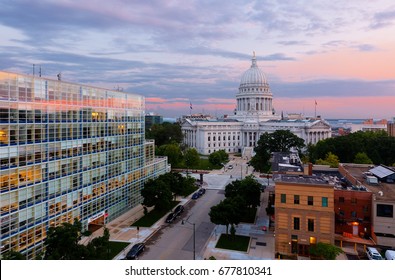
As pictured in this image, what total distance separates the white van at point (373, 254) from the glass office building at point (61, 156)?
1512 inches

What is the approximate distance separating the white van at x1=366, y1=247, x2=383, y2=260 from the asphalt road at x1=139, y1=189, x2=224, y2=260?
2104 centimetres

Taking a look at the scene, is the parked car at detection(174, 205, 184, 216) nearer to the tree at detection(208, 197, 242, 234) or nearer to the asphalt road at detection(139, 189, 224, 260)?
the asphalt road at detection(139, 189, 224, 260)

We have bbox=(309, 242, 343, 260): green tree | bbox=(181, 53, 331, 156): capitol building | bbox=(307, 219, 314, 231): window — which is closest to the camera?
bbox=(309, 242, 343, 260): green tree

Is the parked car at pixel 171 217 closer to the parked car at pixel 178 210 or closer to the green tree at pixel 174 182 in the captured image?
the parked car at pixel 178 210

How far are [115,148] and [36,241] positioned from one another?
67.1 feet

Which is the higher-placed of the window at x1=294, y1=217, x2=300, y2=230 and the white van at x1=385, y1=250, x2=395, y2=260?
the window at x1=294, y1=217, x2=300, y2=230

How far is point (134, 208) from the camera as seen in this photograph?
58781 millimetres

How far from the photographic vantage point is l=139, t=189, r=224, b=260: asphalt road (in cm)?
3919

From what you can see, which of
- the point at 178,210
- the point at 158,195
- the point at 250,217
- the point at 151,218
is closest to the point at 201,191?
the point at 178,210

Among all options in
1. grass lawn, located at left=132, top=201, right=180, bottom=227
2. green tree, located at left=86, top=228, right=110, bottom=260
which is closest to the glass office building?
grass lawn, located at left=132, top=201, right=180, bottom=227

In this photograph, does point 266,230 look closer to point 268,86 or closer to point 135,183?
point 135,183

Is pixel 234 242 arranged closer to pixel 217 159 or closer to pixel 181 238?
pixel 181 238

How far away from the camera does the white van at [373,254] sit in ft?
123

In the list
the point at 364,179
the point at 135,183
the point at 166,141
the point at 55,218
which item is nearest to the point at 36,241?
the point at 55,218
